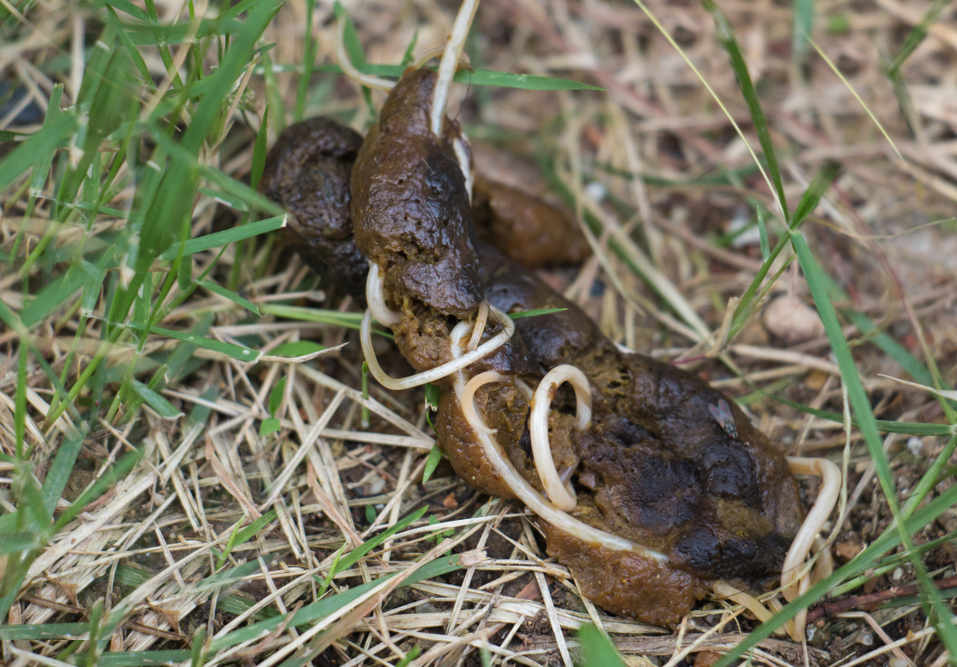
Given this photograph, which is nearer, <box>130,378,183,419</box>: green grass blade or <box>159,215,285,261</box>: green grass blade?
<box>159,215,285,261</box>: green grass blade

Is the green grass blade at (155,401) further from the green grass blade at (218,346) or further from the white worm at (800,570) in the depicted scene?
the white worm at (800,570)

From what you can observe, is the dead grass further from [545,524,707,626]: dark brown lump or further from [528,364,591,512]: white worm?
[528,364,591,512]: white worm

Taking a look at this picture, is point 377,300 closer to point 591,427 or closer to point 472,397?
point 472,397

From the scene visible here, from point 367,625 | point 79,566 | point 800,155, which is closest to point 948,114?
point 800,155

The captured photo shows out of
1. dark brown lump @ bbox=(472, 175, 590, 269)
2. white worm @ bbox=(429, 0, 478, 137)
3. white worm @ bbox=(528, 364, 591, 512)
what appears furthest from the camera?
dark brown lump @ bbox=(472, 175, 590, 269)

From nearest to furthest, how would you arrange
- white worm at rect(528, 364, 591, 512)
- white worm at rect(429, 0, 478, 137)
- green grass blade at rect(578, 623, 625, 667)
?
1. green grass blade at rect(578, 623, 625, 667)
2. white worm at rect(528, 364, 591, 512)
3. white worm at rect(429, 0, 478, 137)

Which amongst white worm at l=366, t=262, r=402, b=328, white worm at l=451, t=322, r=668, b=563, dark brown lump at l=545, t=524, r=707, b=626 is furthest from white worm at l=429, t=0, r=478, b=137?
dark brown lump at l=545, t=524, r=707, b=626
